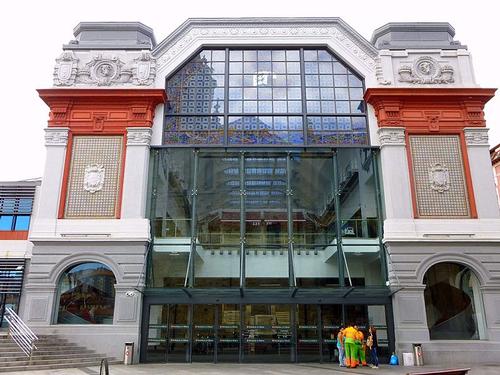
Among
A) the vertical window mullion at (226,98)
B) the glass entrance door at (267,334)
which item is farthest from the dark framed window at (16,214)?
the glass entrance door at (267,334)

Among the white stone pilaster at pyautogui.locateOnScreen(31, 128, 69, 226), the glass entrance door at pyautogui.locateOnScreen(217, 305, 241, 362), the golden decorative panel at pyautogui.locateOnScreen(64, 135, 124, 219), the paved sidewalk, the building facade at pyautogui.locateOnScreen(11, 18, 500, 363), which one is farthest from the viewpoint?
the golden decorative panel at pyautogui.locateOnScreen(64, 135, 124, 219)

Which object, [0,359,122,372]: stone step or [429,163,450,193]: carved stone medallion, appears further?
[429,163,450,193]: carved stone medallion

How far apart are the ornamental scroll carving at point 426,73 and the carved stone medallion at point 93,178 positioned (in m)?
15.0

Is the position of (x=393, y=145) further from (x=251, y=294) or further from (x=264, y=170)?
(x=251, y=294)

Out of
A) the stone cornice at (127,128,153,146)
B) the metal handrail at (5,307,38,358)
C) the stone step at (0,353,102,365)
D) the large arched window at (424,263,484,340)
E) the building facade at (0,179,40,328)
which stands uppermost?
the stone cornice at (127,128,153,146)

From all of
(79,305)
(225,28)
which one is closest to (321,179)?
(225,28)

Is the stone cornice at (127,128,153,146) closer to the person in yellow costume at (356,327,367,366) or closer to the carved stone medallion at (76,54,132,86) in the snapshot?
the carved stone medallion at (76,54,132,86)

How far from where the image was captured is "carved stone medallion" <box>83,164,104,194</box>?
21.1 meters

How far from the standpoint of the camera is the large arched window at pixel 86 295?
1955 cm

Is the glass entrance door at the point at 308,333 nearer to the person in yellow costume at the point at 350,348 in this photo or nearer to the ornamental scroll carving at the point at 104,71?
the person in yellow costume at the point at 350,348

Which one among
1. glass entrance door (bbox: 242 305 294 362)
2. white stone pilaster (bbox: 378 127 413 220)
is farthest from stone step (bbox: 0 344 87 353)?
white stone pilaster (bbox: 378 127 413 220)

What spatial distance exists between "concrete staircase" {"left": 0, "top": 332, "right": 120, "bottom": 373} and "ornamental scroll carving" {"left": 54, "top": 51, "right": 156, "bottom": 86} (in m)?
11.8

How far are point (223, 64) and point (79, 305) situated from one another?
43.5 feet

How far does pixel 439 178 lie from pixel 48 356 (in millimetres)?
17744
